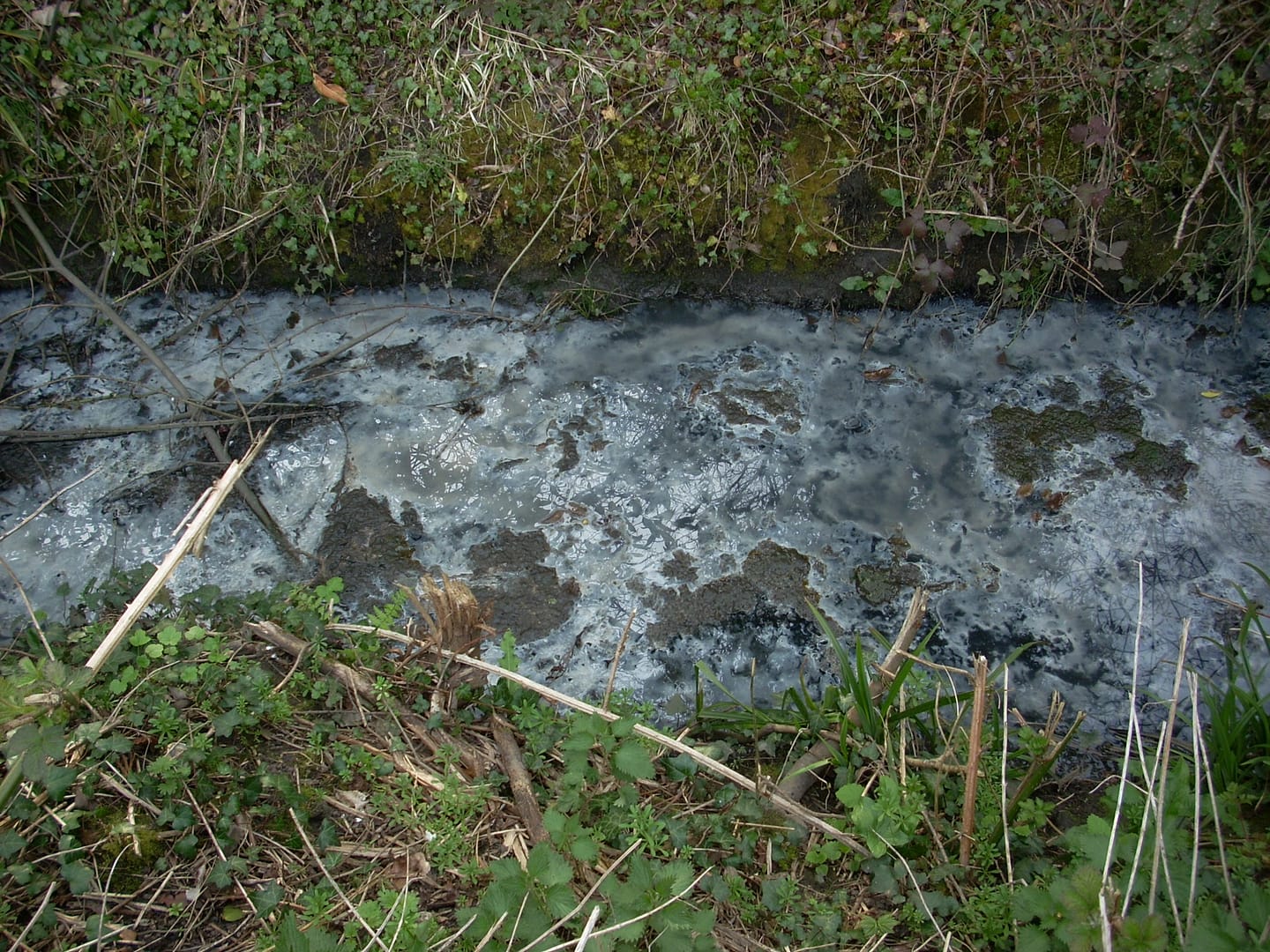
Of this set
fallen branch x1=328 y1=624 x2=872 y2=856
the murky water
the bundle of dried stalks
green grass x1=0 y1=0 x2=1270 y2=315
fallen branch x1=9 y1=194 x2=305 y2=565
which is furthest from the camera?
green grass x1=0 y1=0 x2=1270 y2=315

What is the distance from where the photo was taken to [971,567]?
3.16 metres

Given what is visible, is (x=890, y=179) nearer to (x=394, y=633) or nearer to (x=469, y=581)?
(x=469, y=581)

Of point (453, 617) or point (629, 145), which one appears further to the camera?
point (629, 145)

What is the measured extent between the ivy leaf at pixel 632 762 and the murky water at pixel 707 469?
88cm

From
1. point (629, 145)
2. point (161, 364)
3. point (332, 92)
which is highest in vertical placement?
point (332, 92)

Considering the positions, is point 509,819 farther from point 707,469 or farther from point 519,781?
point 707,469

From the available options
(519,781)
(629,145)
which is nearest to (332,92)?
(629,145)

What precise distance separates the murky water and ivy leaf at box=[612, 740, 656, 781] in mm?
884

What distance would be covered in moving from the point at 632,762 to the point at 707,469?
5.27ft

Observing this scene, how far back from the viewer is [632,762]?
2.00 meters

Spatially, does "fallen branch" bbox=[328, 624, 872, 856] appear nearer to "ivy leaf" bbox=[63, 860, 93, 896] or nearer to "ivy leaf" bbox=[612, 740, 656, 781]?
"ivy leaf" bbox=[612, 740, 656, 781]

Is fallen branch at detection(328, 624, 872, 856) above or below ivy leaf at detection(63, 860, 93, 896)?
below

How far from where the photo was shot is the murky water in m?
3.05

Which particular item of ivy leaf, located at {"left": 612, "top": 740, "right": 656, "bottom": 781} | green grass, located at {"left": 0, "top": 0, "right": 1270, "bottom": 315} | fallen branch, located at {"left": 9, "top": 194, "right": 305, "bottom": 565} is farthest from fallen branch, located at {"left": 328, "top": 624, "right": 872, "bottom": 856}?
green grass, located at {"left": 0, "top": 0, "right": 1270, "bottom": 315}
